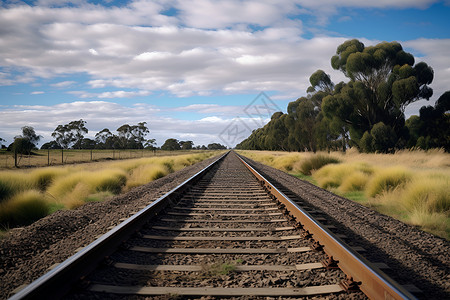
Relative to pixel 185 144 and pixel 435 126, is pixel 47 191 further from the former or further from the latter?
pixel 185 144

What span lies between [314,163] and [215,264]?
47.4 ft

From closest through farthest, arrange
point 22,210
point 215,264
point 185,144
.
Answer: point 215,264, point 22,210, point 185,144

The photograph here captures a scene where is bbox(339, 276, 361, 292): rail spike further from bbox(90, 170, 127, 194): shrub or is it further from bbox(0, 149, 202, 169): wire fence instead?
bbox(0, 149, 202, 169): wire fence

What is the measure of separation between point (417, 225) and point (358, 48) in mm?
32496

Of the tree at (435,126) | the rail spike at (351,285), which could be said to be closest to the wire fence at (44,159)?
the rail spike at (351,285)

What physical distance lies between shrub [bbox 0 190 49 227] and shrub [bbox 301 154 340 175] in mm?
13039

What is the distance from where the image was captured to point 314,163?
16.7 metres

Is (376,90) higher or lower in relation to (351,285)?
higher

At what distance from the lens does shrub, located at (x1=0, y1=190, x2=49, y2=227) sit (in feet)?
18.4

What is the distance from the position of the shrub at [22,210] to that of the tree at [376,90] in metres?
29.0

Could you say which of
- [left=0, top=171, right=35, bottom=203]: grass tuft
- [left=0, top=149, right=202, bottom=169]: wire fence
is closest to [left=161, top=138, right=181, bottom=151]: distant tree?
[left=0, top=149, right=202, bottom=169]: wire fence

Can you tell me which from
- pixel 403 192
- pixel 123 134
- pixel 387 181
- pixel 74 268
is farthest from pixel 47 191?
pixel 123 134

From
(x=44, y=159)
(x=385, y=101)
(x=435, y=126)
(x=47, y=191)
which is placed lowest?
(x=47, y=191)

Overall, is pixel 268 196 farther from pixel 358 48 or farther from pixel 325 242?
pixel 358 48
